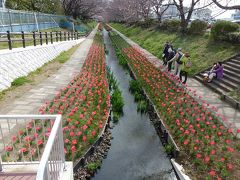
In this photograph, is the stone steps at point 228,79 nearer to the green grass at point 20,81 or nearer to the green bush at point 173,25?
the green grass at point 20,81

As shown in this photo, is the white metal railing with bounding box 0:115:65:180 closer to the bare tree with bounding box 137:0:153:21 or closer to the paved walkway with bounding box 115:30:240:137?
the paved walkway with bounding box 115:30:240:137

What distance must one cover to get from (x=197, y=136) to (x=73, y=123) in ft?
12.6

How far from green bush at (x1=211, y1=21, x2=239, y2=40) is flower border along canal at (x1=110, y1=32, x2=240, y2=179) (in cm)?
839

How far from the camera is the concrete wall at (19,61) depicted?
1141 centimetres

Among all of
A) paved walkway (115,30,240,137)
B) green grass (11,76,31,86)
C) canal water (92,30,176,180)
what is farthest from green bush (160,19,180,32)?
canal water (92,30,176,180)

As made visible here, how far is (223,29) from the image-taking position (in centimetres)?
1841

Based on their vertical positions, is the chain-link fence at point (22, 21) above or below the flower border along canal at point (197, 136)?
above

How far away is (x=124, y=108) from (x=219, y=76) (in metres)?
5.70

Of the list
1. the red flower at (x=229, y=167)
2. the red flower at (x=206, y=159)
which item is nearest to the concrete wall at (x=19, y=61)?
the red flower at (x=206, y=159)

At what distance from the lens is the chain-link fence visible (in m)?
24.2

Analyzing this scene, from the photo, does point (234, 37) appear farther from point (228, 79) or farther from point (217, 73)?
point (228, 79)

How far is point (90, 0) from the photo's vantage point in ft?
204

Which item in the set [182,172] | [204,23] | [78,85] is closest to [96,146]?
[182,172]

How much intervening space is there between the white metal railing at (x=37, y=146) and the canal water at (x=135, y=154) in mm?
1868
